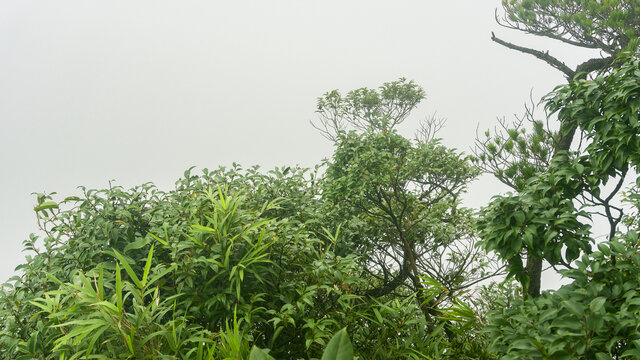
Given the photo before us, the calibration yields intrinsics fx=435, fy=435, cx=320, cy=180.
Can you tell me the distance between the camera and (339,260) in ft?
9.02

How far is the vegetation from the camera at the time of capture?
2.07m

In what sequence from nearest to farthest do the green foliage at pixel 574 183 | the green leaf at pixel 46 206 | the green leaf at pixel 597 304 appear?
1. the green leaf at pixel 597 304
2. the green foliage at pixel 574 183
3. the green leaf at pixel 46 206

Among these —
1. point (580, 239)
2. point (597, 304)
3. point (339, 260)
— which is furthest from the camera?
point (339, 260)

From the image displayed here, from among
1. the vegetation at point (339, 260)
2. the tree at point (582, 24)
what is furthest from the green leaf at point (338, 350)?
the tree at point (582, 24)

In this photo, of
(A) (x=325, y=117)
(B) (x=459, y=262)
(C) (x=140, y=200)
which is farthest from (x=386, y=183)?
(A) (x=325, y=117)

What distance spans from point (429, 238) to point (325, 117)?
409 cm

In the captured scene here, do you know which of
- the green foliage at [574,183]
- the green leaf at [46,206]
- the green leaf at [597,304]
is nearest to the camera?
the green leaf at [597,304]

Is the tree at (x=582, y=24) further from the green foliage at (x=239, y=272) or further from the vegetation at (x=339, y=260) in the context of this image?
the green foliage at (x=239, y=272)

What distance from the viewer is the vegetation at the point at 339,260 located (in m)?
2.07

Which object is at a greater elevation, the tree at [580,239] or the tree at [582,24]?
the tree at [582,24]

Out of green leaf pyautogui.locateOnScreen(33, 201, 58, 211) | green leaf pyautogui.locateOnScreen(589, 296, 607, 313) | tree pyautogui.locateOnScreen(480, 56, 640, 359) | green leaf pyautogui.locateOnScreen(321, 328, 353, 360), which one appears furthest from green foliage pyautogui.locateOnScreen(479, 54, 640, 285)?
green leaf pyautogui.locateOnScreen(33, 201, 58, 211)

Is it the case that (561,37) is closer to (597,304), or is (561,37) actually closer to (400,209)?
(400,209)

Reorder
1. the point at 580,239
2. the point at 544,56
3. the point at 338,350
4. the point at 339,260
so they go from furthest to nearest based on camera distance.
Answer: the point at 544,56 → the point at 339,260 → the point at 580,239 → the point at 338,350

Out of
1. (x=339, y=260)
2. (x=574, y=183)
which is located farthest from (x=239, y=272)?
(x=574, y=183)
